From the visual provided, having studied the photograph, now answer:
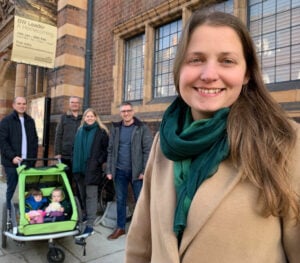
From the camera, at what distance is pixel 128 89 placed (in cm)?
645

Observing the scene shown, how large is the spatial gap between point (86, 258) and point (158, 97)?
3.20 m

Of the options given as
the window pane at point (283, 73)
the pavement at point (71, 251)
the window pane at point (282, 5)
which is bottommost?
the pavement at point (71, 251)

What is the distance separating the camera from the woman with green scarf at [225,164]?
88cm

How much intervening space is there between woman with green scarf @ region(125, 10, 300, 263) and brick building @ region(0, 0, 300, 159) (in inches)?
120

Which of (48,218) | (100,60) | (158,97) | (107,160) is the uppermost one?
(100,60)

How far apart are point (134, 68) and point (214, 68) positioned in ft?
18.2

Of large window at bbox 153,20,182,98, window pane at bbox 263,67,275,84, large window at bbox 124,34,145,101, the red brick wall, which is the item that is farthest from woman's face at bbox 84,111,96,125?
window pane at bbox 263,67,275,84

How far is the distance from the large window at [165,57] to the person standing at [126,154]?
4.56 feet

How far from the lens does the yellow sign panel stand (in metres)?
6.12

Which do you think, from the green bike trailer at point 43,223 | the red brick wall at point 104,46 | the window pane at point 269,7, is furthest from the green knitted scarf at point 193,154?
the red brick wall at point 104,46

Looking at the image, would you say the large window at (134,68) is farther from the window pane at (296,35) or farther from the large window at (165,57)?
the window pane at (296,35)

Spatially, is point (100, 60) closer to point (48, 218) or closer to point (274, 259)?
point (48, 218)

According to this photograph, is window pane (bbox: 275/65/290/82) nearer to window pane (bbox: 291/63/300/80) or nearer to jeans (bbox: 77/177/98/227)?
window pane (bbox: 291/63/300/80)

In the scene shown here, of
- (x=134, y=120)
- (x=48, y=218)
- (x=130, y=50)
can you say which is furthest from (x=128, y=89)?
(x=48, y=218)
